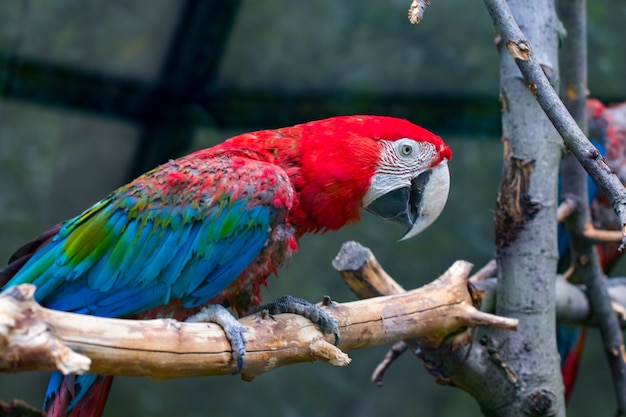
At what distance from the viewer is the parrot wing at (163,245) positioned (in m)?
1.54

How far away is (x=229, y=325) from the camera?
1.45 meters

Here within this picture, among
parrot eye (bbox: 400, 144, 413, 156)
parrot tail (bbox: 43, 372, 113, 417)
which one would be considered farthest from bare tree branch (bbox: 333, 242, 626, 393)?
parrot tail (bbox: 43, 372, 113, 417)

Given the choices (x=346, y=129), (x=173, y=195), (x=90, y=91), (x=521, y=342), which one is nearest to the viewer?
(x=173, y=195)

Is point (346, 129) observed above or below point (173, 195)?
above

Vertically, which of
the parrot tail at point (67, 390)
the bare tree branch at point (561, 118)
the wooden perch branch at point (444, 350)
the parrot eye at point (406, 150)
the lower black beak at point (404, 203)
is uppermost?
the bare tree branch at point (561, 118)

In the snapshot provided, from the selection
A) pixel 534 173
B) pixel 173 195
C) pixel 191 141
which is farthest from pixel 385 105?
pixel 173 195

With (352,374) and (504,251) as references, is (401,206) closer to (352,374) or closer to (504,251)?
(504,251)

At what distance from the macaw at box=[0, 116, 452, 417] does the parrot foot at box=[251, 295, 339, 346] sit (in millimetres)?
86

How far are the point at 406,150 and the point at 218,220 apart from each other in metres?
0.48

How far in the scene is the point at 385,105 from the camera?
3703 millimetres

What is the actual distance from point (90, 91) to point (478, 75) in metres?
1.97

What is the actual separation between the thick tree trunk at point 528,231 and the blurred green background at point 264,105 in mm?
1616

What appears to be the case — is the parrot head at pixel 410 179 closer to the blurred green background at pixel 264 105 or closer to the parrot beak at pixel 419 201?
the parrot beak at pixel 419 201

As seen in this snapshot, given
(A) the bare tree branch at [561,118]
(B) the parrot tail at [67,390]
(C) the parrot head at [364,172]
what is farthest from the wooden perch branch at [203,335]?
(A) the bare tree branch at [561,118]
